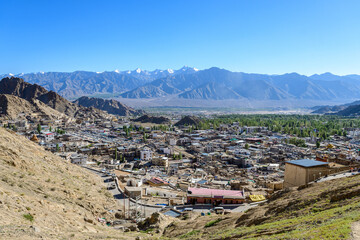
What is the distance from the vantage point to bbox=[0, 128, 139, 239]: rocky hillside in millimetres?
11875

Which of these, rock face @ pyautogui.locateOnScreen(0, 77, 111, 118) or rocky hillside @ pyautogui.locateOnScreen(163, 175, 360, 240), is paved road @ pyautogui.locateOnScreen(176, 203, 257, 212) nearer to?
rocky hillside @ pyautogui.locateOnScreen(163, 175, 360, 240)

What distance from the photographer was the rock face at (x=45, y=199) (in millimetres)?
11875

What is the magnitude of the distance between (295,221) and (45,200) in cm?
1269

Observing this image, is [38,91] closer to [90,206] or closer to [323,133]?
[323,133]

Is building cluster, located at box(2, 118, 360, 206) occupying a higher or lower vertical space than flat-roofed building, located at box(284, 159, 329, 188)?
lower

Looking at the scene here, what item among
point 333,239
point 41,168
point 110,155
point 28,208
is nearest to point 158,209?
point 41,168

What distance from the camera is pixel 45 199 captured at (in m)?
16.3

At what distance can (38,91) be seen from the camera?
127812mm

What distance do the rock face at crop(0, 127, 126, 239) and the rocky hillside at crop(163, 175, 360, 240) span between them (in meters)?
4.53

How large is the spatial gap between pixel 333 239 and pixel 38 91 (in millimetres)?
138779

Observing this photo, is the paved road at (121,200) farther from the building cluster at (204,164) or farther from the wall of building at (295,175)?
the wall of building at (295,175)

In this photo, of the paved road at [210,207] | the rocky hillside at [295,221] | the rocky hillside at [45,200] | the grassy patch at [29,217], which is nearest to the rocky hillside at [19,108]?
the rocky hillside at [45,200]

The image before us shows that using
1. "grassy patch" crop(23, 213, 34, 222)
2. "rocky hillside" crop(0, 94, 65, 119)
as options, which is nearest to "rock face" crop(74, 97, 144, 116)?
"rocky hillside" crop(0, 94, 65, 119)

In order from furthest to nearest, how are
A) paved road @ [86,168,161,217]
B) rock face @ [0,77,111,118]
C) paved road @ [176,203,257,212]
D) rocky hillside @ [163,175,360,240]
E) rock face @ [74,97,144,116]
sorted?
1. rock face @ [74,97,144,116]
2. rock face @ [0,77,111,118]
3. paved road @ [86,168,161,217]
4. paved road @ [176,203,257,212]
5. rocky hillside @ [163,175,360,240]
